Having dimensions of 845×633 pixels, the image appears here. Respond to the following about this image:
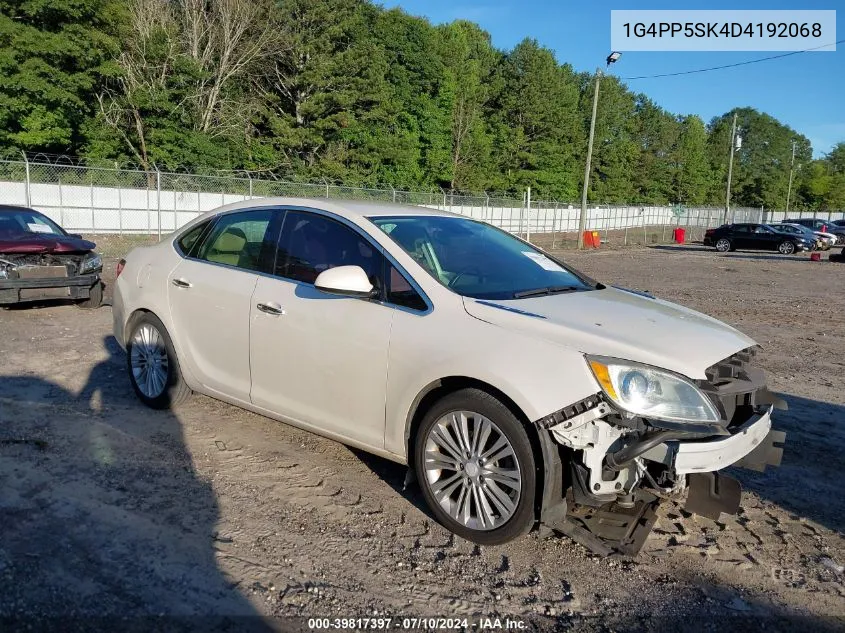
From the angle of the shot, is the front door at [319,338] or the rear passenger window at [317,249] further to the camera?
the rear passenger window at [317,249]

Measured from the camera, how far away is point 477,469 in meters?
3.40

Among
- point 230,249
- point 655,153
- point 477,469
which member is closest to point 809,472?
point 477,469

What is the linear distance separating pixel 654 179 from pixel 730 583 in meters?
87.4

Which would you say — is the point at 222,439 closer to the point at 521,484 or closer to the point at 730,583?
the point at 521,484

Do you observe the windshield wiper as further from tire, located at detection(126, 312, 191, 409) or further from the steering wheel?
tire, located at detection(126, 312, 191, 409)

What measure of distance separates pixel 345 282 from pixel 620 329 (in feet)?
4.84

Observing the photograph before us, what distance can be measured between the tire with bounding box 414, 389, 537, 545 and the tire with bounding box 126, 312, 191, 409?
2.38m

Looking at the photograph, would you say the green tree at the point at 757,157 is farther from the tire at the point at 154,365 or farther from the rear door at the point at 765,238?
the tire at the point at 154,365

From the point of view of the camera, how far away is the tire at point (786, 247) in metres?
31.8

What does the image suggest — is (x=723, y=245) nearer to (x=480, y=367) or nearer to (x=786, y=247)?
(x=786, y=247)

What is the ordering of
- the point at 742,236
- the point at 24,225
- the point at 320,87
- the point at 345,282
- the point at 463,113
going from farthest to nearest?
1. the point at 463,113
2. the point at 320,87
3. the point at 742,236
4. the point at 24,225
5. the point at 345,282

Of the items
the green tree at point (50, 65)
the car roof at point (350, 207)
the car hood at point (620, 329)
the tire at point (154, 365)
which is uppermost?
the green tree at point (50, 65)

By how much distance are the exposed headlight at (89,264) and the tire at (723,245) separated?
31536mm

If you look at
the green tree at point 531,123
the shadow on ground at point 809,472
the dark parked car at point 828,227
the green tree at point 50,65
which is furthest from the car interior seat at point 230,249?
the green tree at point 531,123
